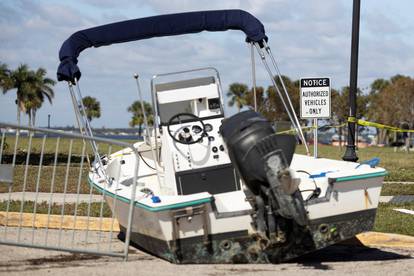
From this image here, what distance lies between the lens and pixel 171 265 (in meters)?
7.23

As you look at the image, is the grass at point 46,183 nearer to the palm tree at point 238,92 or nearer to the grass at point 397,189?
Result: the grass at point 397,189

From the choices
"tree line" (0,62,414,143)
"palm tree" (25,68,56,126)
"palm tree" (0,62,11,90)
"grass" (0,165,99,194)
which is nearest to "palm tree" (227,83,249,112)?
"tree line" (0,62,414,143)

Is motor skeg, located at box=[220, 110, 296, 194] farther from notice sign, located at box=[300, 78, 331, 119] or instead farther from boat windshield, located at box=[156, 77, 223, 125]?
notice sign, located at box=[300, 78, 331, 119]

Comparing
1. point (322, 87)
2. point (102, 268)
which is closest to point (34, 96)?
point (322, 87)

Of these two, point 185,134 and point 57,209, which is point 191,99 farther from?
point 57,209

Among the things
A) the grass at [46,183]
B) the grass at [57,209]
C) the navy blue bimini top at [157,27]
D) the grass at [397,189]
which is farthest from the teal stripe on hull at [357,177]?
the grass at [397,189]

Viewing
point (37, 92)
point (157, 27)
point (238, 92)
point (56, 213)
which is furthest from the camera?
point (238, 92)

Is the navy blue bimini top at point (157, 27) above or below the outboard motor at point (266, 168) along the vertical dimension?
above

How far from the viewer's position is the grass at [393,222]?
370 inches

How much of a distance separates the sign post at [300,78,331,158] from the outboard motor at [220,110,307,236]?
16.7 feet

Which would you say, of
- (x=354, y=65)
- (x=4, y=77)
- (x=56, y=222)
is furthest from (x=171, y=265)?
(x=4, y=77)

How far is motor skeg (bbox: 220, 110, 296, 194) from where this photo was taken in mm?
6652

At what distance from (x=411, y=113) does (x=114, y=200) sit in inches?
2864

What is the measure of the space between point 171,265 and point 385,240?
311 cm
